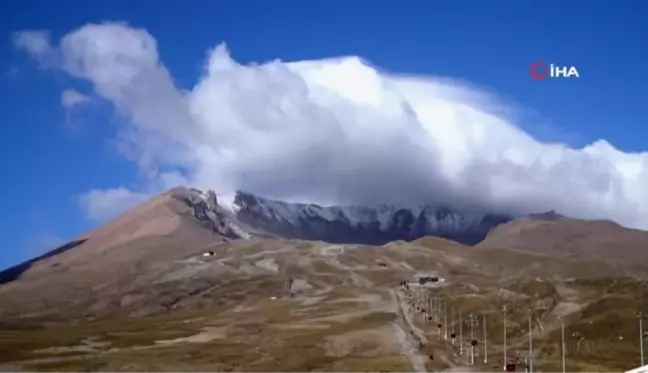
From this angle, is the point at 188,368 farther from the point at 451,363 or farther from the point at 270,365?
the point at 451,363

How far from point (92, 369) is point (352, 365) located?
187 feet

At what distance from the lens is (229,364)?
194750 mm

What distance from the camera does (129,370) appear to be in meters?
183

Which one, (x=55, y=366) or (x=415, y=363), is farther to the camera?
(x=55, y=366)

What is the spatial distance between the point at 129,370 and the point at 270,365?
3112cm

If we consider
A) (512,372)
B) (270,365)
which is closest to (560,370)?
(512,372)

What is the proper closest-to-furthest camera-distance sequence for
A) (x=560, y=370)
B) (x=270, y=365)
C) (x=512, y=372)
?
(x=512, y=372) → (x=560, y=370) → (x=270, y=365)

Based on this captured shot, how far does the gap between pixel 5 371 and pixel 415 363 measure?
290ft

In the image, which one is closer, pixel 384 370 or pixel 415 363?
pixel 384 370

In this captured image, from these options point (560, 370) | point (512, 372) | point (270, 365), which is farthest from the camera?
point (270, 365)

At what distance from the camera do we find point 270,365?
194 metres

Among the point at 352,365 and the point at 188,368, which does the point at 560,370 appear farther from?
the point at 188,368

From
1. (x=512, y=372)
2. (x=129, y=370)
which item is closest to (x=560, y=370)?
(x=512, y=372)

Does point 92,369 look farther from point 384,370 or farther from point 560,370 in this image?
point 560,370
